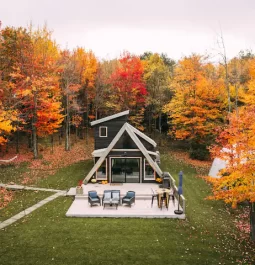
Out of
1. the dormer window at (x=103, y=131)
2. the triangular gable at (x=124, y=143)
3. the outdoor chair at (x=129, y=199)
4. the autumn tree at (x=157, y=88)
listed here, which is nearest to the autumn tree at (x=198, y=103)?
the autumn tree at (x=157, y=88)

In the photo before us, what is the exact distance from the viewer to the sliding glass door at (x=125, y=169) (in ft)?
78.8

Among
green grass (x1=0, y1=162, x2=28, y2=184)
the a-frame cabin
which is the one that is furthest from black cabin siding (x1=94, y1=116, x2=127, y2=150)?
green grass (x1=0, y1=162, x2=28, y2=184)

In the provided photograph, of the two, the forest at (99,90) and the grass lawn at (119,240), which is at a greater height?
the forest at (99,90)

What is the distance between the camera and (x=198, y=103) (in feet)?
108

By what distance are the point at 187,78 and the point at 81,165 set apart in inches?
653

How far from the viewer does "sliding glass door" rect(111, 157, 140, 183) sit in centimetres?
2403

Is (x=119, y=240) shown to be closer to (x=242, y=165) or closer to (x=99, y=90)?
(x=242, y=165)

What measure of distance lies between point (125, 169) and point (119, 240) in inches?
410

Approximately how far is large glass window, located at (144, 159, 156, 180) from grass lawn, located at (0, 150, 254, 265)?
5.80 m

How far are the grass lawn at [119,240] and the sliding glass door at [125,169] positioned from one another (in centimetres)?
634

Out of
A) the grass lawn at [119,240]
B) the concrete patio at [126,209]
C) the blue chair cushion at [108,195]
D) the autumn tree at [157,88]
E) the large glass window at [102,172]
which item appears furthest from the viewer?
the autumn tree at [157,88]

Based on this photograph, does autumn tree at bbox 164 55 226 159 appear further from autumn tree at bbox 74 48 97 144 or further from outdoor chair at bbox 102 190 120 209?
outdoor chair at bbox 102 190 120 209

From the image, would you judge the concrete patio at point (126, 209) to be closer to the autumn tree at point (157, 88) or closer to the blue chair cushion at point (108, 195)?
the blue chair cushion at point (108, 195)

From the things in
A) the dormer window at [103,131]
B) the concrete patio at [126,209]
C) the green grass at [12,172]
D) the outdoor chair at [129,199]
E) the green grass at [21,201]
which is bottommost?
the concrete patio at [126,209]
